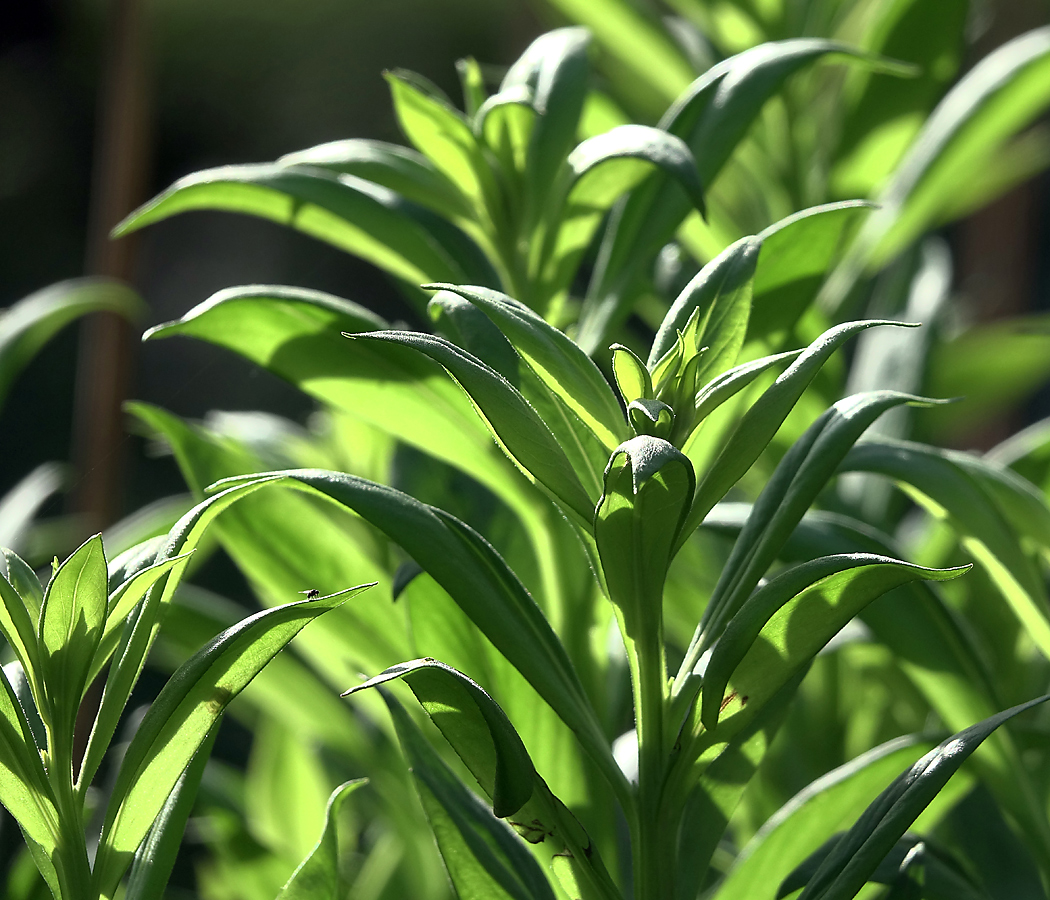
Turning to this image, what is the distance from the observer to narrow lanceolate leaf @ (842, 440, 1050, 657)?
1.36ft

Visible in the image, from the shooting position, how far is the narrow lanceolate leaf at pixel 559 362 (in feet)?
1.07

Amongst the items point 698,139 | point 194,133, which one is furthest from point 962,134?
point 194,133

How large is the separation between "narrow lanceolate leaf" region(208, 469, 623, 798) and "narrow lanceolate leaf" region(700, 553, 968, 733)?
45mm

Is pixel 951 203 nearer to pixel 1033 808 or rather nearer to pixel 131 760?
pixel 1033 808

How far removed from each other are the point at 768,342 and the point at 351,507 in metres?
0.22

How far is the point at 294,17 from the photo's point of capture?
2.64 metres

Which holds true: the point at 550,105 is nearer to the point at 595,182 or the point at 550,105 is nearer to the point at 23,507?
the point at 595,182

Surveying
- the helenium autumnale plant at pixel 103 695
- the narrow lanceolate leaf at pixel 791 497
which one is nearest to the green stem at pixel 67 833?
the helenium autumnale plant at pixel 103 695

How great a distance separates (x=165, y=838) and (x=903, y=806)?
24cm

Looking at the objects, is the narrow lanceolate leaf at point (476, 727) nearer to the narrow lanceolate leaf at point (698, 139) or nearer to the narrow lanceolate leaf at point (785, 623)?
the narrow lanceolate leaf at point (785, 623)

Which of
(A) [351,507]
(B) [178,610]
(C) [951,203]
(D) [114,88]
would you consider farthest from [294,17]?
(A) [351,507]

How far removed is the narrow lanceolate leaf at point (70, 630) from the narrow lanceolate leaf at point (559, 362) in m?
0.14

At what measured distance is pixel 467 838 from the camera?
0.38 metres

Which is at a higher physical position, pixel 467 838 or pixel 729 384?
pixel 729 384
